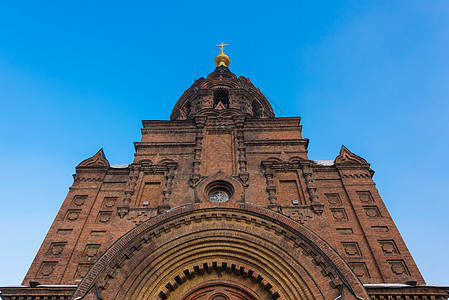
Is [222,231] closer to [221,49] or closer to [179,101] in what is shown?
[179,101]

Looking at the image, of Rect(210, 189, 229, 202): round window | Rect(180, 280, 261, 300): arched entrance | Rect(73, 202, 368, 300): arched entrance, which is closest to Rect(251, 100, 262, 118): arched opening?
Rect(210, 189, 229, 202): round window

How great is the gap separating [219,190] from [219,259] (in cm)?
380

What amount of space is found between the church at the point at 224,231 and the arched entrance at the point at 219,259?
4 cm

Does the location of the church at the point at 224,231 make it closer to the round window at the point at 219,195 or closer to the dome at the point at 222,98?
the round window at the point at 219,195

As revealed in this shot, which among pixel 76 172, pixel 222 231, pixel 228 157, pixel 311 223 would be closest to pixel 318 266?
pixel 311 223

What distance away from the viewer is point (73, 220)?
47.7ft

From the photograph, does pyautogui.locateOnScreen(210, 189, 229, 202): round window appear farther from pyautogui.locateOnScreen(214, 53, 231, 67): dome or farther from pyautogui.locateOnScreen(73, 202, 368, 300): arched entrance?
pyautogui.locateOnScreen(214, 53, 231, 67): dome

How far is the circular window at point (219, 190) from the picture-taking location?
15320 millimetres

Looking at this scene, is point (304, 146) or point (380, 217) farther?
point (304, 146)

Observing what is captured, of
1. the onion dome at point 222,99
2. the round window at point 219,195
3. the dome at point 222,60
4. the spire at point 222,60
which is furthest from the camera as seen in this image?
the dome at point 222,60

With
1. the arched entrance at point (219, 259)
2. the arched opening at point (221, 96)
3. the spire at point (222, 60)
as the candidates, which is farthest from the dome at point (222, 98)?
the arched entrance at point (219, 259)

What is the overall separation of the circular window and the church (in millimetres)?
51

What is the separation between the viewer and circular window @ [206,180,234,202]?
15320 mm

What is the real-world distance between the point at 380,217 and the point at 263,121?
8746 mm
